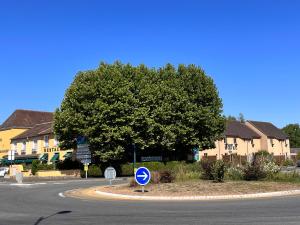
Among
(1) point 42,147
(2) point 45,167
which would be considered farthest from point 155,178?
(1) point 42,147

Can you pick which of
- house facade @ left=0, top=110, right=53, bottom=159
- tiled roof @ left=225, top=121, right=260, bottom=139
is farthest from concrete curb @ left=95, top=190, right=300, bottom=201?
house facade @ left=0, top=110, right=53, bottom=159

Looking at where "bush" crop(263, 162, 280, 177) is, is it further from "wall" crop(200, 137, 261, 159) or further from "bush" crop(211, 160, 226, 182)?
"wall" crop(200, 137, 261, 159)

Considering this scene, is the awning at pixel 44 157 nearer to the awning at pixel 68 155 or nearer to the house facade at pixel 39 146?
the house facade at pixel 39 146

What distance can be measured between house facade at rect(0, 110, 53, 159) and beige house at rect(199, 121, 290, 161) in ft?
97.6

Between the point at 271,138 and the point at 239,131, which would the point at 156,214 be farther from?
the point at 271,138

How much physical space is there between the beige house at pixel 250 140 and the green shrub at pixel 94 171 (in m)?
28.3

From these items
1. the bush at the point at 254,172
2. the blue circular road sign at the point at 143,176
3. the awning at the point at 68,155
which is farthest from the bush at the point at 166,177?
the awning at the point at 68,155

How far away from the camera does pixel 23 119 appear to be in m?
80.6

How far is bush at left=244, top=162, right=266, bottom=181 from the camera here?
2477 centimetres

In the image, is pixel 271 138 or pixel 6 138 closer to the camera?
pixel 6 138

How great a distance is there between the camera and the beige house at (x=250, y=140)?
78500 millimetres

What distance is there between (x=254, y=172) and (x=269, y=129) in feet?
236

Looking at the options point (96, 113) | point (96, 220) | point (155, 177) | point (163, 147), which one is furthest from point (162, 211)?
point (163, 147)

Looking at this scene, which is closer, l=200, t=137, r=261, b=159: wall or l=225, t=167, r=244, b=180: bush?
l=225, t=167, r=244, b=180: bush
